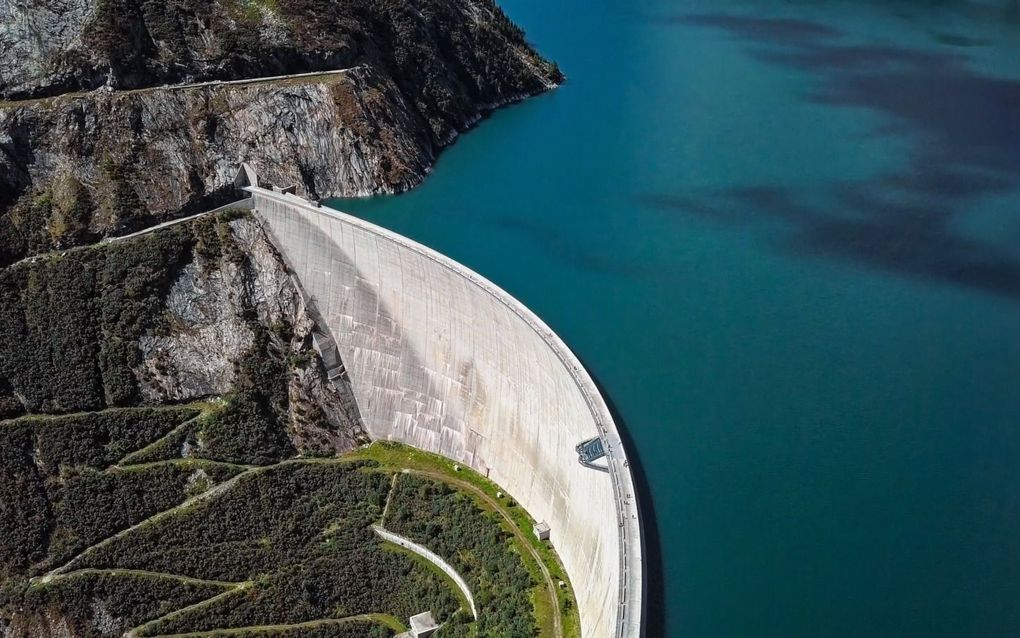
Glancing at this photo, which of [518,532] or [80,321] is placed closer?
[518,532]

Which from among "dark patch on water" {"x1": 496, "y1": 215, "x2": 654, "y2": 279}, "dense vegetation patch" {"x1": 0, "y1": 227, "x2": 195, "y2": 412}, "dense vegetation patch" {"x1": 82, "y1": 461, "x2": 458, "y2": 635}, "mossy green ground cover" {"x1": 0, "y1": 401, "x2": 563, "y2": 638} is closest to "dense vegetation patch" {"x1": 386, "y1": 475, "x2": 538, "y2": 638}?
"mossy green ground cover" {"x1": 0, "y1": 401, "x2": 563, "y2": 638}

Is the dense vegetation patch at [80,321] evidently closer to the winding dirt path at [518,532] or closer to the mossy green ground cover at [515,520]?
the mossy green ground cover at [515,520]

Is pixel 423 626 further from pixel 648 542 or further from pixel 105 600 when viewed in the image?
pixel 105 600

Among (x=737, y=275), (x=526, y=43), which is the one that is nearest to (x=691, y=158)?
(x=737, y=275)

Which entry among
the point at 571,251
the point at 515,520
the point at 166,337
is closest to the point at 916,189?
the point at 571,251

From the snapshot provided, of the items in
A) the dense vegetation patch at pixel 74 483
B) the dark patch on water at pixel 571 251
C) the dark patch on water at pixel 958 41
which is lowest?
the dense vegetation patch at pixel 74 483

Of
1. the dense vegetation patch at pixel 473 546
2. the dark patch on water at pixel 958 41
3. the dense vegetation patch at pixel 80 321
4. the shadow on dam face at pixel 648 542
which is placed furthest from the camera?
the dark patch on water at pixel 958 41

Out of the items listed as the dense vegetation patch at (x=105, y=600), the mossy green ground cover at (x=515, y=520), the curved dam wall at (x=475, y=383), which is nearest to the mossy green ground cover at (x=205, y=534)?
the dense vegetation patch at (x=105, y=600)
